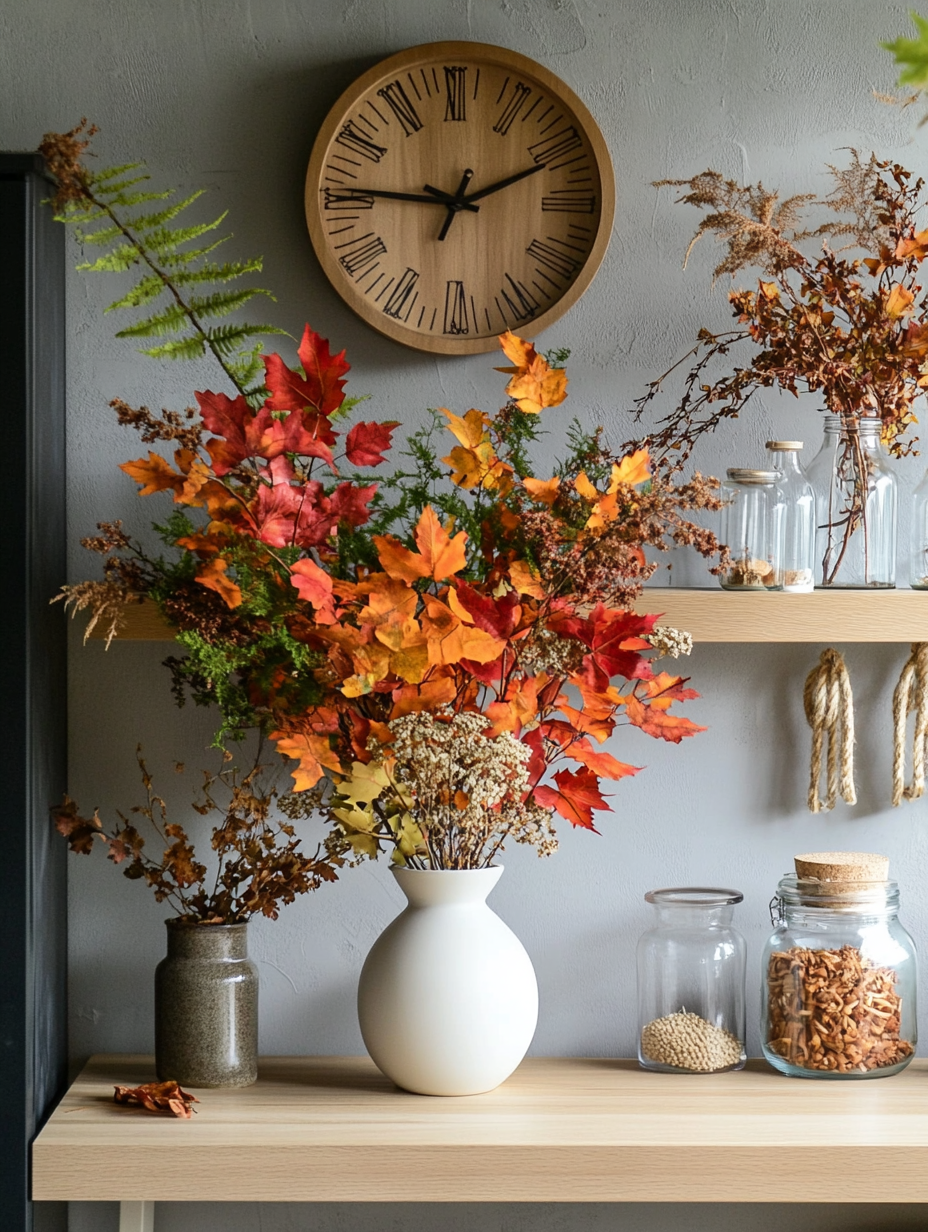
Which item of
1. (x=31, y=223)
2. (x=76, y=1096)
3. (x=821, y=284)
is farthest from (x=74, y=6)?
(x=76, y=1096)

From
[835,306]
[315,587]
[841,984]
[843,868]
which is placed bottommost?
[841,984]

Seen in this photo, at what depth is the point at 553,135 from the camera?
1.49m

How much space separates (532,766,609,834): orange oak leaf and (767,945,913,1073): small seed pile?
1.24 feet

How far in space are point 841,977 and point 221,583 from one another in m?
0.82

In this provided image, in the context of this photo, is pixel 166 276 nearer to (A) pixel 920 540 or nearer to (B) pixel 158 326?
(B) pixel 158 326

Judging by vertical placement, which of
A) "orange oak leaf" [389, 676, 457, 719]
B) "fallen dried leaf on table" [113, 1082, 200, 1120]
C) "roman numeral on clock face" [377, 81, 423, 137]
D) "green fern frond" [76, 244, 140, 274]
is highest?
"roman numeral on clock face" [377, 81, 423, 137]

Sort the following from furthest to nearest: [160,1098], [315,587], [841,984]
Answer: [841,984]
[160,1098]
[315,587]

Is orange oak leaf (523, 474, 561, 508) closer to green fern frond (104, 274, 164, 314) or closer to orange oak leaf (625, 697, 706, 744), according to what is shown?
orange oak leaf (625, 697, 706, 744)

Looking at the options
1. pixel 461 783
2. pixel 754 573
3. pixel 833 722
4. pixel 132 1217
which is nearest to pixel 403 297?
pixel 754 573

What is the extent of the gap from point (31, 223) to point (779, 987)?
1189 mm

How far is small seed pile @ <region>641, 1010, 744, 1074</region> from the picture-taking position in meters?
1.41

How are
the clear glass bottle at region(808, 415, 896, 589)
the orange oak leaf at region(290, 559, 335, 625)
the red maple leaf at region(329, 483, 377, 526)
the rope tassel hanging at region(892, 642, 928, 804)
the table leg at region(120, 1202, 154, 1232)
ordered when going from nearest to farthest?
the orange oak leaf at region(290, 559, 335, 625) → the red maple leaf at region(329, 483, 377, 526) → the table leg at region(120, 1202, 154, 1232) → the clear glass bottle at region(808, 415, 896, 589) → the rope tassel hanging at region(892, 642, 928, 804)

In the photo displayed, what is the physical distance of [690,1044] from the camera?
1.42m

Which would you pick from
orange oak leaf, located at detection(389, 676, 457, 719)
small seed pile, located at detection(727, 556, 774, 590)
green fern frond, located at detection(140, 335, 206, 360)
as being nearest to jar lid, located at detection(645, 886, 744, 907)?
small seed pile, located at detection(727, 556, 774, 590)
